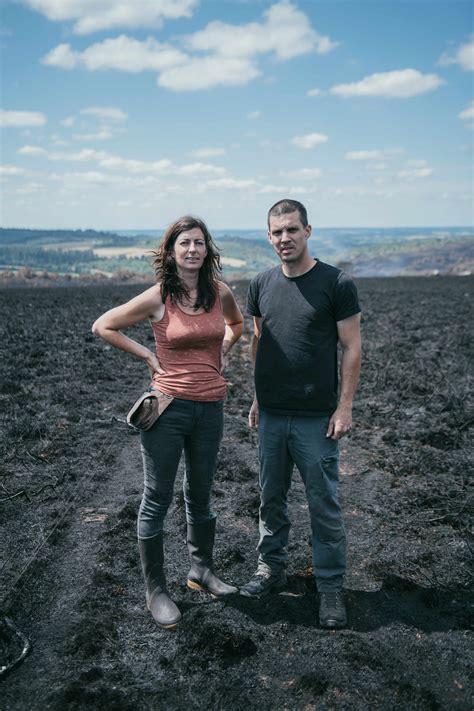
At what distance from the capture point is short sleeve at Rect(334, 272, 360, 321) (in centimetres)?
290

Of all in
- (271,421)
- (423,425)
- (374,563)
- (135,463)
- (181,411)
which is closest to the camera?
(181,411)

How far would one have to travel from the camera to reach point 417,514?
455cm

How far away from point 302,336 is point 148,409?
888 mm

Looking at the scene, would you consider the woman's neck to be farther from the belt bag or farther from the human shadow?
the human shadow

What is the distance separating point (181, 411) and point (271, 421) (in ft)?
1.85

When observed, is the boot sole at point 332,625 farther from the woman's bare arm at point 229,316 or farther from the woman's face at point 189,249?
the woman's face at point 189,249

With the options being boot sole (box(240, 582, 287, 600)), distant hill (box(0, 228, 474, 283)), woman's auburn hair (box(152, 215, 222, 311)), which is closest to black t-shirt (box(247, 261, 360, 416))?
woman's auburn hair (box(152, 215, 222, 311))

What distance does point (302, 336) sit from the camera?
300 cm

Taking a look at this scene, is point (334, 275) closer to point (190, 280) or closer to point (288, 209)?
point (288, 209)

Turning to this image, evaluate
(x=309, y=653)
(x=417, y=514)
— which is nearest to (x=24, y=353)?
(x=417, y=514)

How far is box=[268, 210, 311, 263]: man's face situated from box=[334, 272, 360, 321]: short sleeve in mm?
256

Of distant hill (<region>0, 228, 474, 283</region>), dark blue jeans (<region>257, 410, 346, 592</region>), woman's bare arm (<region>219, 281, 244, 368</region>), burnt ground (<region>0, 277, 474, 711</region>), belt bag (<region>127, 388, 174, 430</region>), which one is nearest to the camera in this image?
burnt ground (<region>0, 277, 474, 711</region>)

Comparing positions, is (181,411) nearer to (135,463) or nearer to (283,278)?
(283,278)

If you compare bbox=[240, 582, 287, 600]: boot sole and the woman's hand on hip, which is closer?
the woman's hand on hip
